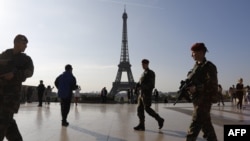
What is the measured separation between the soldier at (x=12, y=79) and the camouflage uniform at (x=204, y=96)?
2.09 meters

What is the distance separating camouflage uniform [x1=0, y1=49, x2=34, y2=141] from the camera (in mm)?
3881

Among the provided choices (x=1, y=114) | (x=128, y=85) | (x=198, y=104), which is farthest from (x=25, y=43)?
(x=128, y=85)

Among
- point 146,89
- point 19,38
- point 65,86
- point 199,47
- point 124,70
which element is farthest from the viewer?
point 124,70

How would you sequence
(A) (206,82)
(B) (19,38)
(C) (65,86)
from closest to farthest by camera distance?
(B) (19,38)
(A) (206,82)
(C) (65,86)

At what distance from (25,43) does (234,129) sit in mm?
2620

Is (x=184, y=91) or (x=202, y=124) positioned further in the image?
(x=184, y=91)

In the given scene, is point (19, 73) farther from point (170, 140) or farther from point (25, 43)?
point (170, 140)

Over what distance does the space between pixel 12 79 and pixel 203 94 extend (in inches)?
92.5

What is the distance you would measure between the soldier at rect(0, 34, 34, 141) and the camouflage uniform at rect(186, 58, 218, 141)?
2095mm

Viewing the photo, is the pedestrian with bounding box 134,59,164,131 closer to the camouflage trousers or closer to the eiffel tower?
the camouflage trousers

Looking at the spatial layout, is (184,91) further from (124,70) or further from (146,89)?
(124,70)

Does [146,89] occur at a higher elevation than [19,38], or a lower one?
lower

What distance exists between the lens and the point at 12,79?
3.95 metres

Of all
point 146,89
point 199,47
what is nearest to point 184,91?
point 199,47
